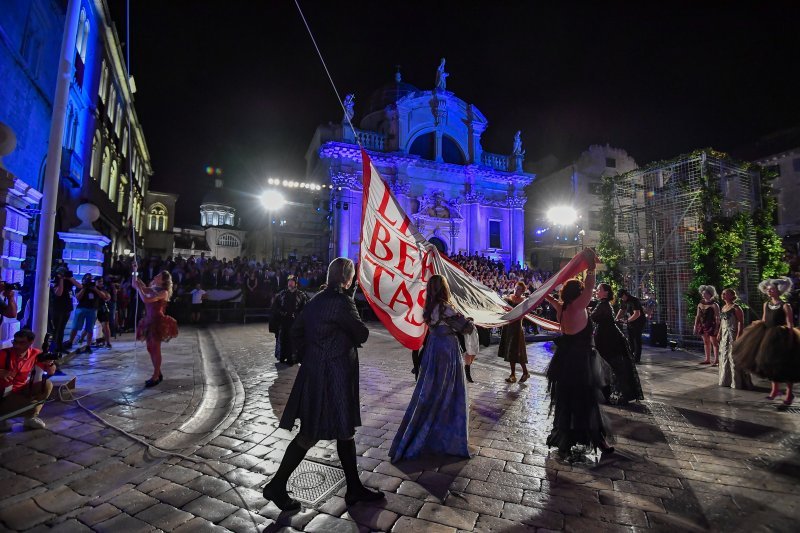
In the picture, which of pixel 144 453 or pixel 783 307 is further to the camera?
pixel 783 307

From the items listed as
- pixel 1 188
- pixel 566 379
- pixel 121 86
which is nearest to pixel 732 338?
pixel 566 379

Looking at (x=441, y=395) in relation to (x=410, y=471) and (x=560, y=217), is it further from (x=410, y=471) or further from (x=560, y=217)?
(x=560, y=217)

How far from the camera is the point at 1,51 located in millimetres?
10031

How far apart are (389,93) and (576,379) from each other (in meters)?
38.0

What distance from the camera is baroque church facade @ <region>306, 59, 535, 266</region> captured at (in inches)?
1145

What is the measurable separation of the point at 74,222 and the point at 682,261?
2199 cm

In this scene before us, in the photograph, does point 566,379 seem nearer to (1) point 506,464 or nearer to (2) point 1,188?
(1) point 506,464

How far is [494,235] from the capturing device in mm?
33188

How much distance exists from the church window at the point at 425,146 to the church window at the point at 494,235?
7.73 metres

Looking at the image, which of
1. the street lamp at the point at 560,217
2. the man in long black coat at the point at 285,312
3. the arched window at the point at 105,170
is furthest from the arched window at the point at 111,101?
the street lamp at the point at 560,217

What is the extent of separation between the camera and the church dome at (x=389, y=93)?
36.8 metres

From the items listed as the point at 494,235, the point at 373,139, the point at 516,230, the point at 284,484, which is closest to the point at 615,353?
the point at 284,484

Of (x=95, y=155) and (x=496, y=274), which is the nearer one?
(x=95, y=155)

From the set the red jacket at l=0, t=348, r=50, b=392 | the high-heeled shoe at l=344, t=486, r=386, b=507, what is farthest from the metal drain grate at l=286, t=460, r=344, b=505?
the red jacket at l=0, t=348, r=50, b=392
